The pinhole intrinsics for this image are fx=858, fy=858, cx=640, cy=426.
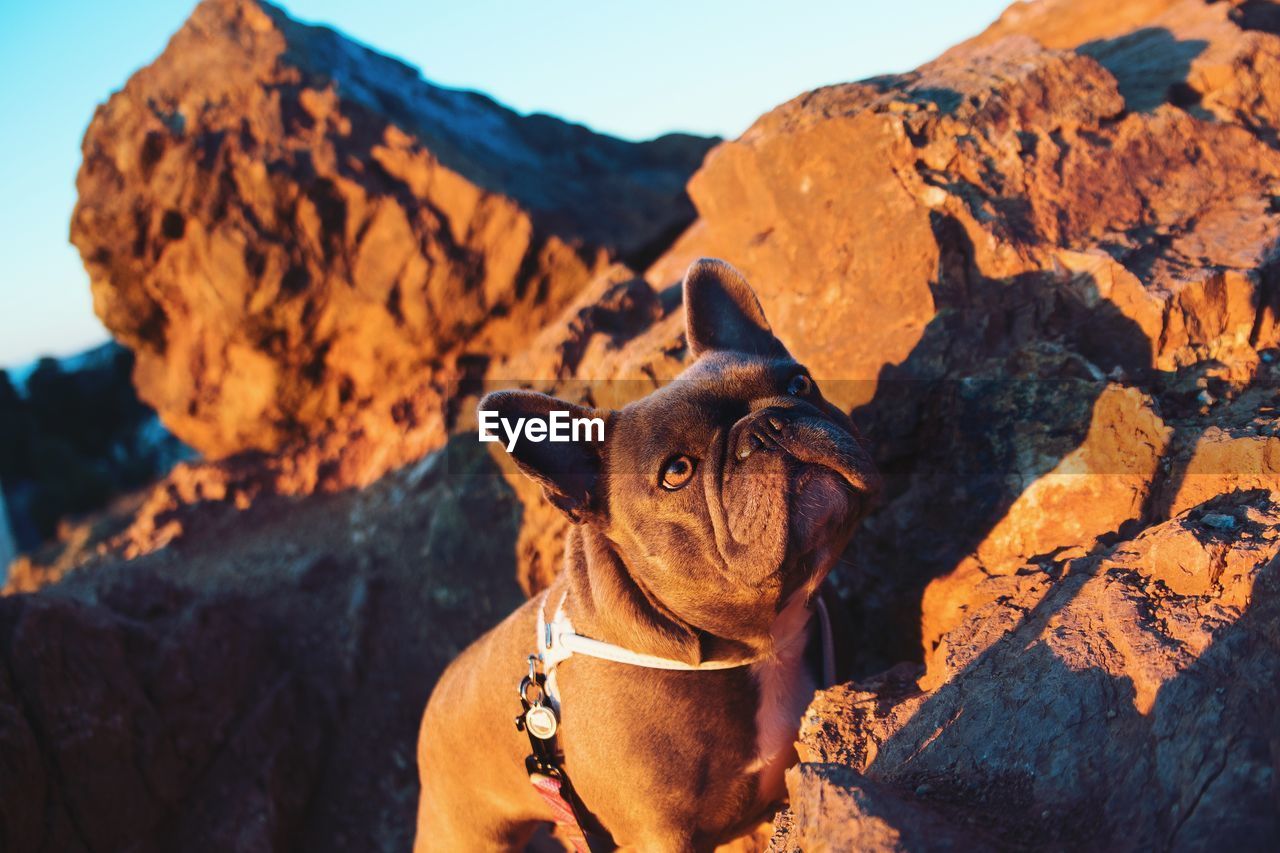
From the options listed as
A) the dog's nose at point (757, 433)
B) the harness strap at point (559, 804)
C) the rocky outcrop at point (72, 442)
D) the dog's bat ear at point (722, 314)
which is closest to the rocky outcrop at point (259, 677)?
the harness strap at point (559, 804)

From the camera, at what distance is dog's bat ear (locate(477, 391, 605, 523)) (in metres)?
3.29

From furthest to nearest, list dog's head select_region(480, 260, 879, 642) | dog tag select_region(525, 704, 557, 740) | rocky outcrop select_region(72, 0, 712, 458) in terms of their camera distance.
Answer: rocky outcrop select_region(72, 0, 712, 458), dog tag select_region(525, 704, 557, 740), dog's head select_region(480, 260, 879, 642)

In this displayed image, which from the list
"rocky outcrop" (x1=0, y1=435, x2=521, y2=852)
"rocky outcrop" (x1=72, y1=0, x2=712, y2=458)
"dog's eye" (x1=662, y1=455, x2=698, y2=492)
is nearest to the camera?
"dog's eye" (x1=662, y1=455, x2=698, y2=492)

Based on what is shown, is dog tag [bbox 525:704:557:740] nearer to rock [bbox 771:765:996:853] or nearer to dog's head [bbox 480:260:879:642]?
A: dog's head [bbox 480:260:879:642]

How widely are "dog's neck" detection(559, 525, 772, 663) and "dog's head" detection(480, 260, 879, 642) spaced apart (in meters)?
0.04

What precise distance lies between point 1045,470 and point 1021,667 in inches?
52.2

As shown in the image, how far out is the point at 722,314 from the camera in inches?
156

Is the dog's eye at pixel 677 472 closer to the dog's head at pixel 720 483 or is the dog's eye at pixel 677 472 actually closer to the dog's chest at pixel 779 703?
the dog's head at pixel 720 483

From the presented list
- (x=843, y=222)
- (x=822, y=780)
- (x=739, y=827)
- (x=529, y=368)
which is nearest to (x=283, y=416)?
(x=529, y=368)

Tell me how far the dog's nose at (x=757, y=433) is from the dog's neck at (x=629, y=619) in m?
0.72

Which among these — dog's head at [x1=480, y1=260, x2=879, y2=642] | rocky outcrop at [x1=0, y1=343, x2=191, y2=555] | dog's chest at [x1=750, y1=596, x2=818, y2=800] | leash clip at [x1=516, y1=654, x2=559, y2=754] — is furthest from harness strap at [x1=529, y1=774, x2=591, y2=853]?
rocky outcrop at [x1=0, y1=343, x2=191, y2=555]

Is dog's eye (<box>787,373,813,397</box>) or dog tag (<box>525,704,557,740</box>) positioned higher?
dog's eye (<box>787,373,813,397</box>)

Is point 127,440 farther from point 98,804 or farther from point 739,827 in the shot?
point 739,827

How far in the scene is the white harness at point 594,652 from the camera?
3338 millimetres
